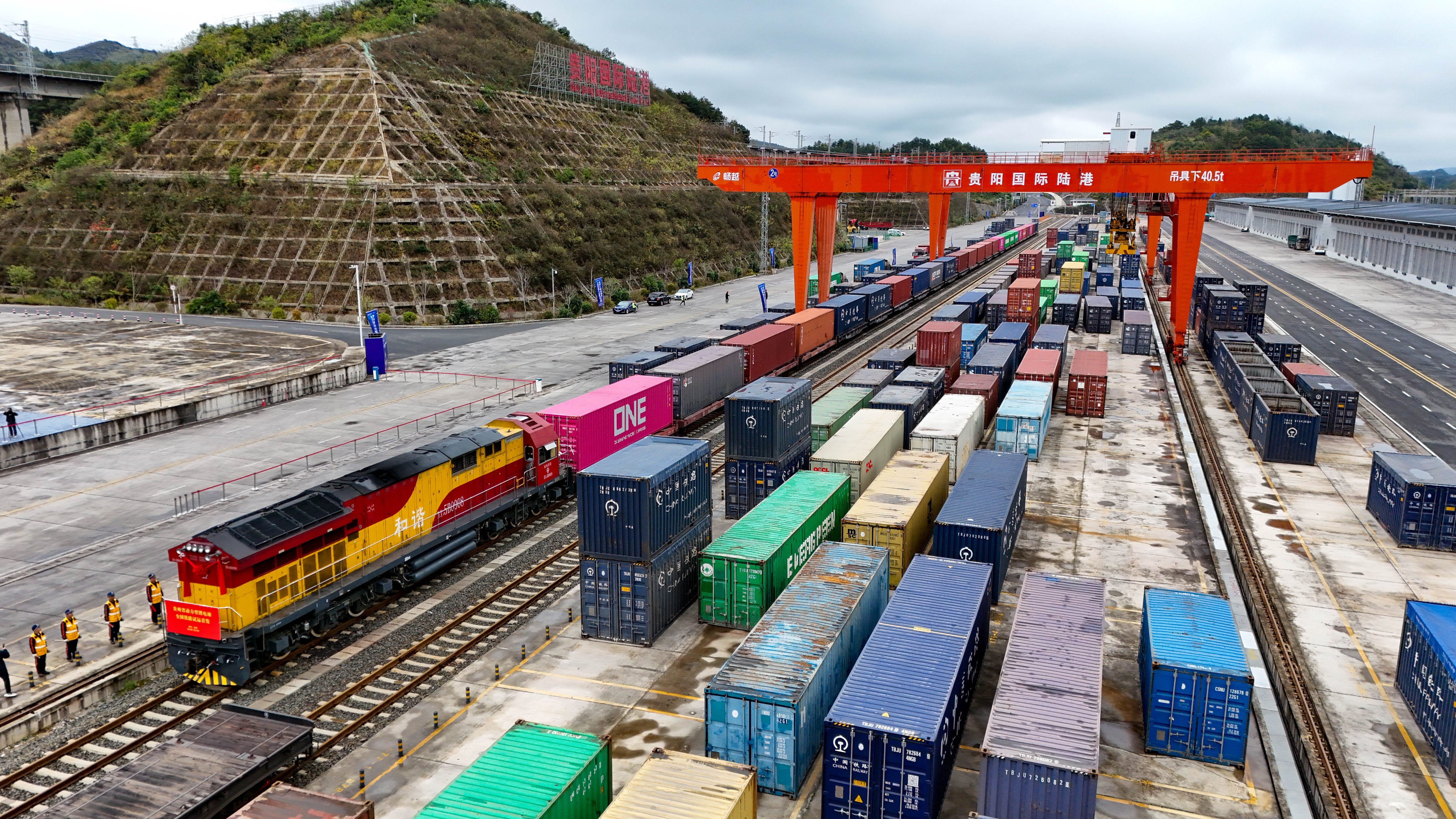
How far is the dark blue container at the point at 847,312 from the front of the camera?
225 ft

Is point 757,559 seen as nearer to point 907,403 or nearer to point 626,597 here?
point 626,597

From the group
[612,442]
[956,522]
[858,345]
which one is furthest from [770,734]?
[858,345]

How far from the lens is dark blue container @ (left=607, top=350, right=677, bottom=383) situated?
45906mm

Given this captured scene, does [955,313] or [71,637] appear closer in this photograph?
[71,637]

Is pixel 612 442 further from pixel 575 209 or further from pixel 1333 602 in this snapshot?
pixel 575 209

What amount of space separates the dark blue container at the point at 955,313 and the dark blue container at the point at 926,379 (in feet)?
46.7

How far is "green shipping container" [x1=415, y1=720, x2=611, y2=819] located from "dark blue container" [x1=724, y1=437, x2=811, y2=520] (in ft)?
57.9

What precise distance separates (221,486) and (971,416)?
3143cm

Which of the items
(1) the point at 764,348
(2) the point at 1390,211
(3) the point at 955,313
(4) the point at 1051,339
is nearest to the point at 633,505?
(1) the point at 764,348

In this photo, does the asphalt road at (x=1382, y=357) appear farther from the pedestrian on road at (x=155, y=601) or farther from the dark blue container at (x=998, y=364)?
the pedestrian on road at (x=155, y=601)

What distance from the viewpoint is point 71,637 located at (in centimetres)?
2292

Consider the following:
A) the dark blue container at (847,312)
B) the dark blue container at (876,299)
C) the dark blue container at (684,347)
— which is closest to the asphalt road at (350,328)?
the dark blue container at (684,347)

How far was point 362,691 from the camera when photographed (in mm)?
22406

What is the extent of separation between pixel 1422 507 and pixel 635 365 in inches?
1298
